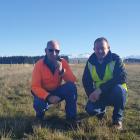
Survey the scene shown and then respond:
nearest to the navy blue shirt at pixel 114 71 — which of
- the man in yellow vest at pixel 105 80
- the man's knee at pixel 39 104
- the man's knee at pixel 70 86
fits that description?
the man in yellow vest at pixel 105 80

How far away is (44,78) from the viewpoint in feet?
26.3

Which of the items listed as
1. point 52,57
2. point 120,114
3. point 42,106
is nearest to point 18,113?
point 42,106

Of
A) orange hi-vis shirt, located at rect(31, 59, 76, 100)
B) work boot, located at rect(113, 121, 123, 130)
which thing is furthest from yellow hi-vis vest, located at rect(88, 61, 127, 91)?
work boot, located at rect(113, 121, 123, 130)

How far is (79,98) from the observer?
1201 centimetres

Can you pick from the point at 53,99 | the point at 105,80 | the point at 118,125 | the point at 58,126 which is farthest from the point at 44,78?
the point at 118,125

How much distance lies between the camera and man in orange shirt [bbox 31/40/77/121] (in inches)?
308

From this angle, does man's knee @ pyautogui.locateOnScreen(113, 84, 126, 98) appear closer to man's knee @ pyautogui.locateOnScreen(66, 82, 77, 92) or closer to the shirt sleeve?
the shirt sleeve

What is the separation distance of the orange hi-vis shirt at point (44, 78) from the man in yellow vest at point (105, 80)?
1.50ft

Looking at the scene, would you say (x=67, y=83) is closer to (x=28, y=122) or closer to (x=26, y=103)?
(x=28, y=122)

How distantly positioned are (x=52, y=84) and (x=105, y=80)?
1.09 m

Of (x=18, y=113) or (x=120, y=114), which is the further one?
(x=18, y=113)

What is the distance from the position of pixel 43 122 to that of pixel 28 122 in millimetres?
333

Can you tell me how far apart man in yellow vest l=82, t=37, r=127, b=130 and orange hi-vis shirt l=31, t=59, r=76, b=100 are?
0.46 m

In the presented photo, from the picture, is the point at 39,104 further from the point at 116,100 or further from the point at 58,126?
the point at 116,100
